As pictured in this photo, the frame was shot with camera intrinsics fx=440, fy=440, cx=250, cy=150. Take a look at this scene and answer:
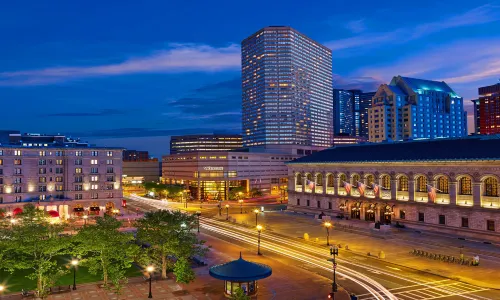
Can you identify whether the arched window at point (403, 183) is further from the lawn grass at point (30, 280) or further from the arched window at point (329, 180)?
the lawn grass at point (30, 280)

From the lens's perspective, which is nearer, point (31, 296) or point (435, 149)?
point (31, 296)

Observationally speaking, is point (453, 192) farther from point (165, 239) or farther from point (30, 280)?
point (30, 280)

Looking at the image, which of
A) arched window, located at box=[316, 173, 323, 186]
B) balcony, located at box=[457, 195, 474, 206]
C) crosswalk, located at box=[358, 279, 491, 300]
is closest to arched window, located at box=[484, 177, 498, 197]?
balcony, located at box=[457, 195, 474, 206]

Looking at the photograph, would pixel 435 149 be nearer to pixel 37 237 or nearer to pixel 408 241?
pixel 408 241

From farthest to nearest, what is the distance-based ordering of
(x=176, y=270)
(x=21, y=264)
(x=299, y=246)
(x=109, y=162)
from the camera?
(x=109, y=162) → (x=299, y=246) → (x=176, y=270) → (x=21, y=264)

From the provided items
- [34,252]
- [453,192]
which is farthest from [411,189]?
[34,252]

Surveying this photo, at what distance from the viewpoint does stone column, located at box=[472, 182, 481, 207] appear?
228 feet

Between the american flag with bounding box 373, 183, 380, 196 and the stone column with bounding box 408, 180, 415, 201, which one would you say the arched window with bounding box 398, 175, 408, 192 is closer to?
the stone column with bounding box 408, 180, 415, 201

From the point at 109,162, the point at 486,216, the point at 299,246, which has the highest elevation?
the point at 109,162

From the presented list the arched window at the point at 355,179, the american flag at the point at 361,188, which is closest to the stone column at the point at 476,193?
the american flag at the point at 361,188

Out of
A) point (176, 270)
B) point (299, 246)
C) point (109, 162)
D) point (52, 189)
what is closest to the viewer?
point (176, 270)

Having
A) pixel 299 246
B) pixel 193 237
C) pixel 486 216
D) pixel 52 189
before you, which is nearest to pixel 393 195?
pixel 486 216

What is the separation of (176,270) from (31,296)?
13495 mm

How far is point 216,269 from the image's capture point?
40.3m
